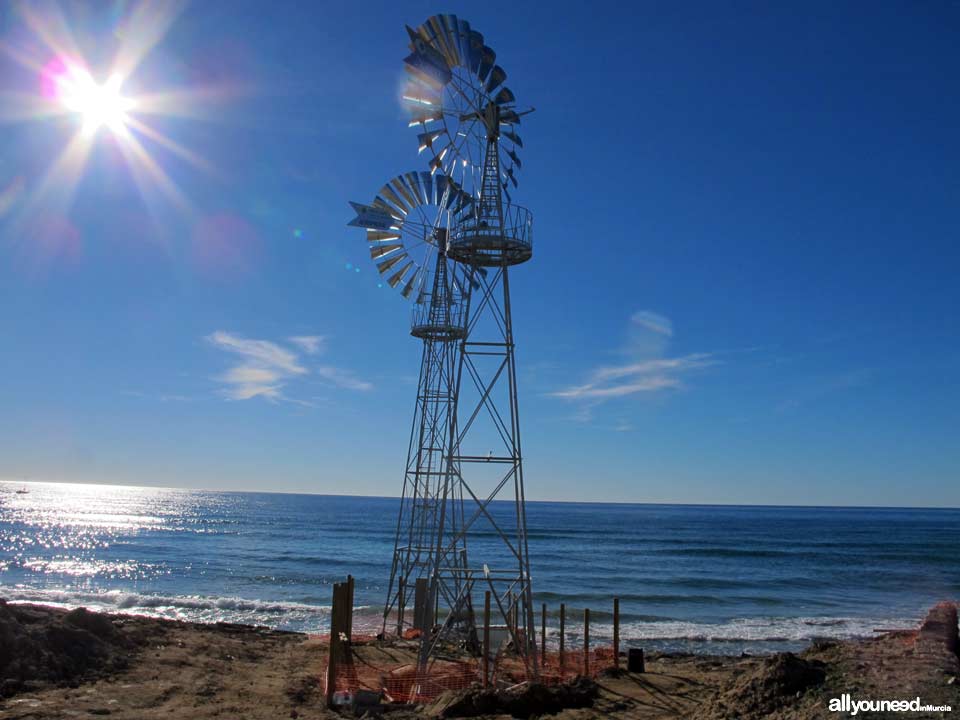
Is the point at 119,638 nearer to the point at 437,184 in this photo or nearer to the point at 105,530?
the point at 437,184

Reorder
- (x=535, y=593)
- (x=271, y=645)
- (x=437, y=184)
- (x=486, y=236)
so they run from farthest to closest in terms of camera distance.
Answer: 1. (x=535, y=593)
2. (x=271, y=645)
3. (x=437, y=184)
4. (x=486, y=236)

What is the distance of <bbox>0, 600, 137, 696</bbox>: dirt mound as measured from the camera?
13664mm

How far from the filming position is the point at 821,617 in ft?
101

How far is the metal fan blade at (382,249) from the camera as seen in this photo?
69.7 feet

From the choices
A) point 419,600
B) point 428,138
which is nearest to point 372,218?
point 428,138

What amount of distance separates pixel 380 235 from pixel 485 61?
25.1 ft

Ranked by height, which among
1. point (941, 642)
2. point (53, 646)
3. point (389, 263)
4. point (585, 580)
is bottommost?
point (585, 580)

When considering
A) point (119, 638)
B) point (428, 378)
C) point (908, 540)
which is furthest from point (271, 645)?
point (908, 540)

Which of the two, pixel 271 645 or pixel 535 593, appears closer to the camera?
pixel 271 645

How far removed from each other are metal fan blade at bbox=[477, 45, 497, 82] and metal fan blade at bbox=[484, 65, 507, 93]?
0.40ft

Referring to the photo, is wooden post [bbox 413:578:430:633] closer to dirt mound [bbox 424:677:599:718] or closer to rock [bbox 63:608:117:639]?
dirt mound [bbox 424:677:599:718]

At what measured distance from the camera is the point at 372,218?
2020cm

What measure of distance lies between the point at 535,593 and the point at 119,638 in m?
23.0

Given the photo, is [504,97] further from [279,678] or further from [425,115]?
[279,678]
